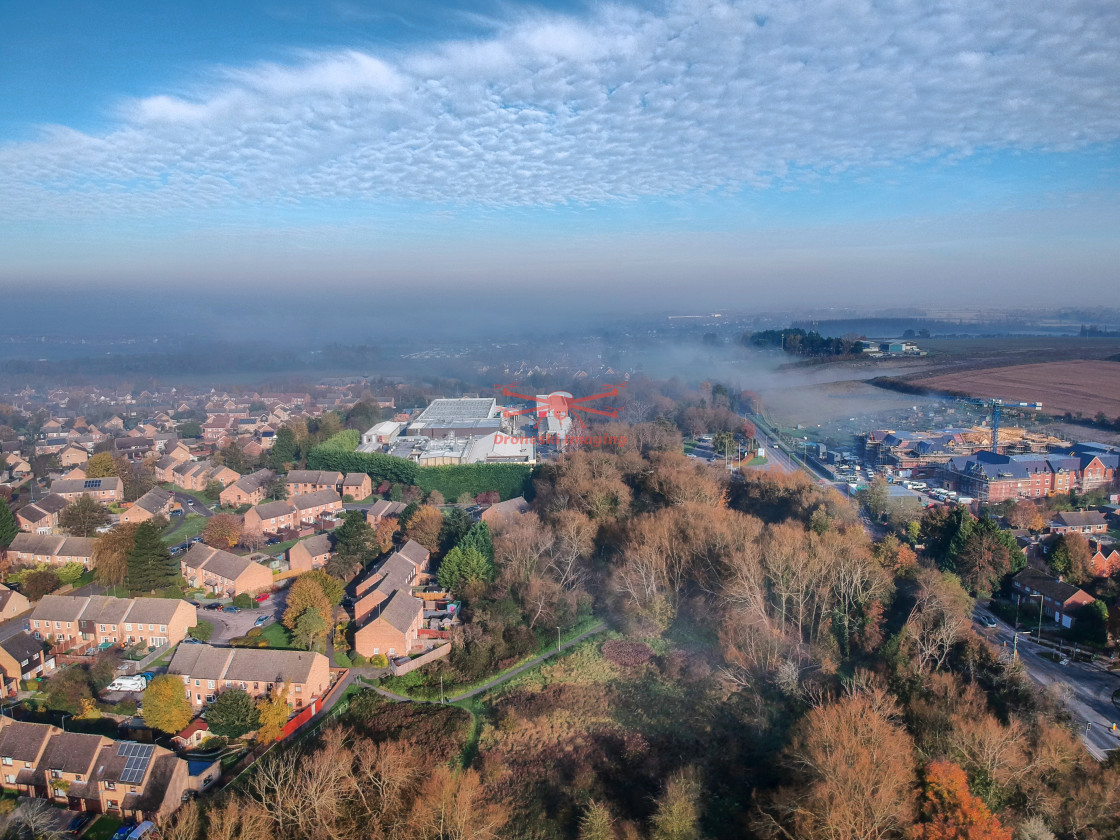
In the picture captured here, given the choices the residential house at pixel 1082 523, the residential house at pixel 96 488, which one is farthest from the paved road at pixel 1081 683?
the residential house at pixel 96 488

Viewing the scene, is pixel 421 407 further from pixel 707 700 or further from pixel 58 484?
pixel 707 700

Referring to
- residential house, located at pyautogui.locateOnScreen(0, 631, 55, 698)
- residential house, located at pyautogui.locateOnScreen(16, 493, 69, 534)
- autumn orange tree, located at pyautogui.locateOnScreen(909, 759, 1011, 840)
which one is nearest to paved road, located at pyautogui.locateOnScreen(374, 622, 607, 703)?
residential house, located at pyautogui.locateOnScreen(0, 631, 55, 698)

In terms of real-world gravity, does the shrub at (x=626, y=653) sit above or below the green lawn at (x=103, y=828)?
above

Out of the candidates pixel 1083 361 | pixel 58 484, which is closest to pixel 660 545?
pixel 1083 361

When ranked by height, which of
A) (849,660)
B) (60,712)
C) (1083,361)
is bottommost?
(60,712)

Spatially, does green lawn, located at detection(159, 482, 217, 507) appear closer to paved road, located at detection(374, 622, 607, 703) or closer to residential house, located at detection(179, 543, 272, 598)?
residential house, located at detection(179, 543, 272, 598)

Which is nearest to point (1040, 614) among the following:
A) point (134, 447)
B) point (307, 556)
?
point (307, 556)

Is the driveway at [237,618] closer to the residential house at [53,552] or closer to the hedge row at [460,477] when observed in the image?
the residential house at [53,552]
